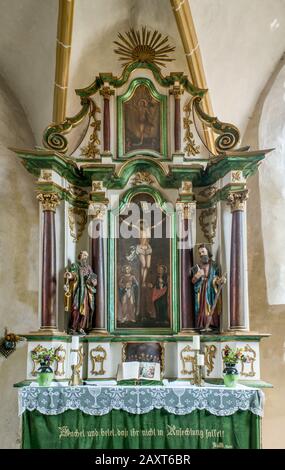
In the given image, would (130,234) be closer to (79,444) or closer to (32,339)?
(32,339)

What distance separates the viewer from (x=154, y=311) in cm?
801

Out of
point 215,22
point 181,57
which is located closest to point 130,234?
point 181,57

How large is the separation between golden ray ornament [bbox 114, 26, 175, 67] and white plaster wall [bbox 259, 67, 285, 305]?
213cm

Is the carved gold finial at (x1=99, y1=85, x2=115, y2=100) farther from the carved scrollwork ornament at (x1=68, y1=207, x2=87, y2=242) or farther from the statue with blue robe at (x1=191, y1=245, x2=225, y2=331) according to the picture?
the statue with blue robe at (x1=191, y1=245, x2=225, y2=331)

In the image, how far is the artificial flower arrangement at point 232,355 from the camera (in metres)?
7.07

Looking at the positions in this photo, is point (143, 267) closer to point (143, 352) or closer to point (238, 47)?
point (143, 352)

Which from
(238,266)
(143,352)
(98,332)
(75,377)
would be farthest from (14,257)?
(238,266)

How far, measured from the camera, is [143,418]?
6.48 metres

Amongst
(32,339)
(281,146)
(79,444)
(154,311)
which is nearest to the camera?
(79,444)

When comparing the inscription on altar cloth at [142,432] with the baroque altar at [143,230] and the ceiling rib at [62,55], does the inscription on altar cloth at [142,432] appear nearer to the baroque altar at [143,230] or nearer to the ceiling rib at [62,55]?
the baroque altar at [143,230]

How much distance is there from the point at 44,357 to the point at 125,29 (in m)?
5.83

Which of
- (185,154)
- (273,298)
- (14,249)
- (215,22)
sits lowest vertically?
(273,298)

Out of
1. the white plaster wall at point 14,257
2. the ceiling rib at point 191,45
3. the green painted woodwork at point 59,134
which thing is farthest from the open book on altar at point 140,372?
the ceiling rib at point 191,45

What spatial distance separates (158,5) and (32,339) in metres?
5.85
